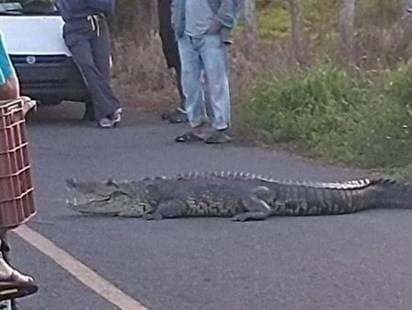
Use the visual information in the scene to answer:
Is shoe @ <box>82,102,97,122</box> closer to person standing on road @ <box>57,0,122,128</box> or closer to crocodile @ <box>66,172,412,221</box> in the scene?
person standing on road @ <box>57,0,122,128</box>

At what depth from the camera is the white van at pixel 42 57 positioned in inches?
614

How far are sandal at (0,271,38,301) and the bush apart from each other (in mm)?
7074

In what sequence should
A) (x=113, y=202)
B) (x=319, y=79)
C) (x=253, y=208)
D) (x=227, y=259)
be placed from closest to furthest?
A: (x=227, y=259) < (x=253, y=208) < (x=113, y=202) < (x=319, y=79)

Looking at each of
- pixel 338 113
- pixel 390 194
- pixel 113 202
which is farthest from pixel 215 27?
pixel 113 202

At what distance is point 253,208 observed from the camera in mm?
9312

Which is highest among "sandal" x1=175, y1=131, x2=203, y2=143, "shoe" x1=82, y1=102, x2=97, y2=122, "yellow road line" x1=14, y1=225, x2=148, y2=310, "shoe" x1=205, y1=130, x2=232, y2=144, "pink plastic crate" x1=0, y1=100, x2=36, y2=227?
"pink plastic crate" x1=0, y1=100, x2=36, y2=227

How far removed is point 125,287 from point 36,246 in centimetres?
134

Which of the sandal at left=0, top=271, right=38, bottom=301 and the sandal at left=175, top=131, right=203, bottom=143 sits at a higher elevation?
the sandal at left=0, top=271, right=38, bottom=301

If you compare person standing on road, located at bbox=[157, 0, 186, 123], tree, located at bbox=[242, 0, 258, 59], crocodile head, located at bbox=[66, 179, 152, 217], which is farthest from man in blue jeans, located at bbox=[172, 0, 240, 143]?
tree, located at bbox=[242, 0, 258, 59]

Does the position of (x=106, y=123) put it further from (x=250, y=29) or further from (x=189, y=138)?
(x=250, y=29)

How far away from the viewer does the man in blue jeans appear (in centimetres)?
1311

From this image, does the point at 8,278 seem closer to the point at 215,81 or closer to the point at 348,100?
the point at 215,81

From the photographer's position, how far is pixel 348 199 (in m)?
9.52

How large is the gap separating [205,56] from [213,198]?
4.07m
